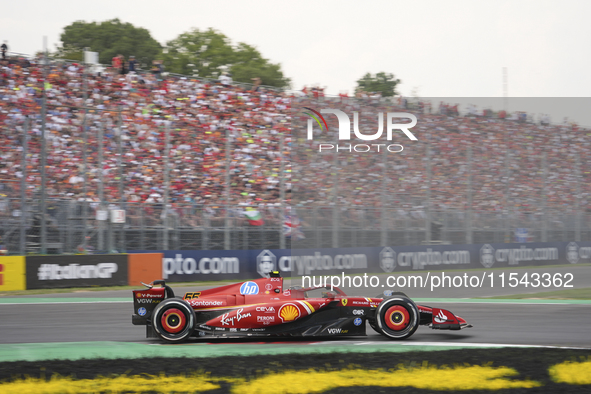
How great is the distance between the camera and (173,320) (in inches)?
298

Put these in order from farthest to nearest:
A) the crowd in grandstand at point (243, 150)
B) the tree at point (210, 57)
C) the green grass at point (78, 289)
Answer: the tree at point (210, 57) → the crowd in grandstand at point (243, 150) → the green grass at point (78, 289)

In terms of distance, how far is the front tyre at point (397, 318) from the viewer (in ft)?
25.0

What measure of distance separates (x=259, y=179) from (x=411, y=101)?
5399 mm

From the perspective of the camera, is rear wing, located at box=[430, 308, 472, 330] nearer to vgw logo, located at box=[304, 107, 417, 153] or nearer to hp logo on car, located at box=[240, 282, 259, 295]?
hp logo on car, located at box=[240, 282, 259, 295]

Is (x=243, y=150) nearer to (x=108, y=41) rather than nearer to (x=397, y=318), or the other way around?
(x=397, y=318)

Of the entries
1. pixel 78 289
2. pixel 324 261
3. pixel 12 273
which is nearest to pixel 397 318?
pixel 324 261

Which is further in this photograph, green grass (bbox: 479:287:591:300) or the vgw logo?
the vgw logo

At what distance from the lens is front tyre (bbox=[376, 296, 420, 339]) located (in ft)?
25.0

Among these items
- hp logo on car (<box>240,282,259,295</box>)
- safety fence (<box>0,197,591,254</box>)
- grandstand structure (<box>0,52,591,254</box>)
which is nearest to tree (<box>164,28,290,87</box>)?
grandstand structure (<box>0,52,591,254</box>)

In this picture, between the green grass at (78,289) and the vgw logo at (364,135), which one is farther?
the vgw logo at (364,135)

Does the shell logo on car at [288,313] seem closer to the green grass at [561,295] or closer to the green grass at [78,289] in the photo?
the green grass at [561,295]

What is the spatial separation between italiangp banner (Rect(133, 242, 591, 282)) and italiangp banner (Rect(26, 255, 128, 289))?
1254mm

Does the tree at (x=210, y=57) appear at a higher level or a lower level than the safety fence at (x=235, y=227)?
higher

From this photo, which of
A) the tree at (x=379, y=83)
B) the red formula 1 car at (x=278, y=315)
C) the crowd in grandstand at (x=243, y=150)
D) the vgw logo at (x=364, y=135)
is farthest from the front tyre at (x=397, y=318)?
the tree at (x=379, y=83)
